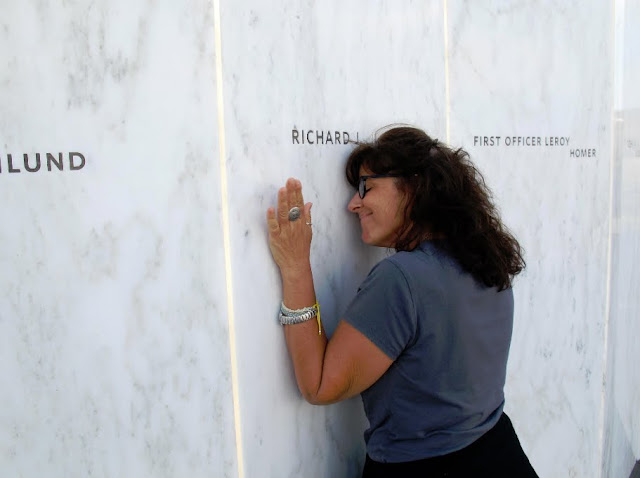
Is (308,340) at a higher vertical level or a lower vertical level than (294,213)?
lower

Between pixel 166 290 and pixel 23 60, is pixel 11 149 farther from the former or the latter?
pixel 166 290

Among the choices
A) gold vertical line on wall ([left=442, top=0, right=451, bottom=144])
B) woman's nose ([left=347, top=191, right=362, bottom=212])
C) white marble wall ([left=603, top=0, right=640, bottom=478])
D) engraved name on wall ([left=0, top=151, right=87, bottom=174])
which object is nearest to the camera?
engraved name on wall ([left=0, top=151, right=87, bottom=174])

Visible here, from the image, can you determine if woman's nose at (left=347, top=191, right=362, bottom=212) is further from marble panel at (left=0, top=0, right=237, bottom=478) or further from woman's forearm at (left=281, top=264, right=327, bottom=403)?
marble panel at (left=0, top=0, right=237, bottom=478)

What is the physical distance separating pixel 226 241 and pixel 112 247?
395mm

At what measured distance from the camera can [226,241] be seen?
6.64ft

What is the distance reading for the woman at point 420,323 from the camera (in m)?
1.93

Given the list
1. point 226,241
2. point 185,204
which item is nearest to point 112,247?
point 185,204

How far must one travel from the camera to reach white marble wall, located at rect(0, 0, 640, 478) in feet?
5.21

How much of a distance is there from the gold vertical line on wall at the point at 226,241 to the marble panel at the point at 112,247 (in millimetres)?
23

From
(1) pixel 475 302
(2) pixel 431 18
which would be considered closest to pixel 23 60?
(1) pixel 475 302

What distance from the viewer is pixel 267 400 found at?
2193 mm

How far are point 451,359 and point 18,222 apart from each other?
4.11ft

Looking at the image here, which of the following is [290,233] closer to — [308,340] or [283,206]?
[283,206]

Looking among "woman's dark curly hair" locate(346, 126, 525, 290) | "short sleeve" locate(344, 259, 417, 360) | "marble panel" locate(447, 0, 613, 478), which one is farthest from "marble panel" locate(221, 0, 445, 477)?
"marble panel" locate(447, 0, 613, 478)
